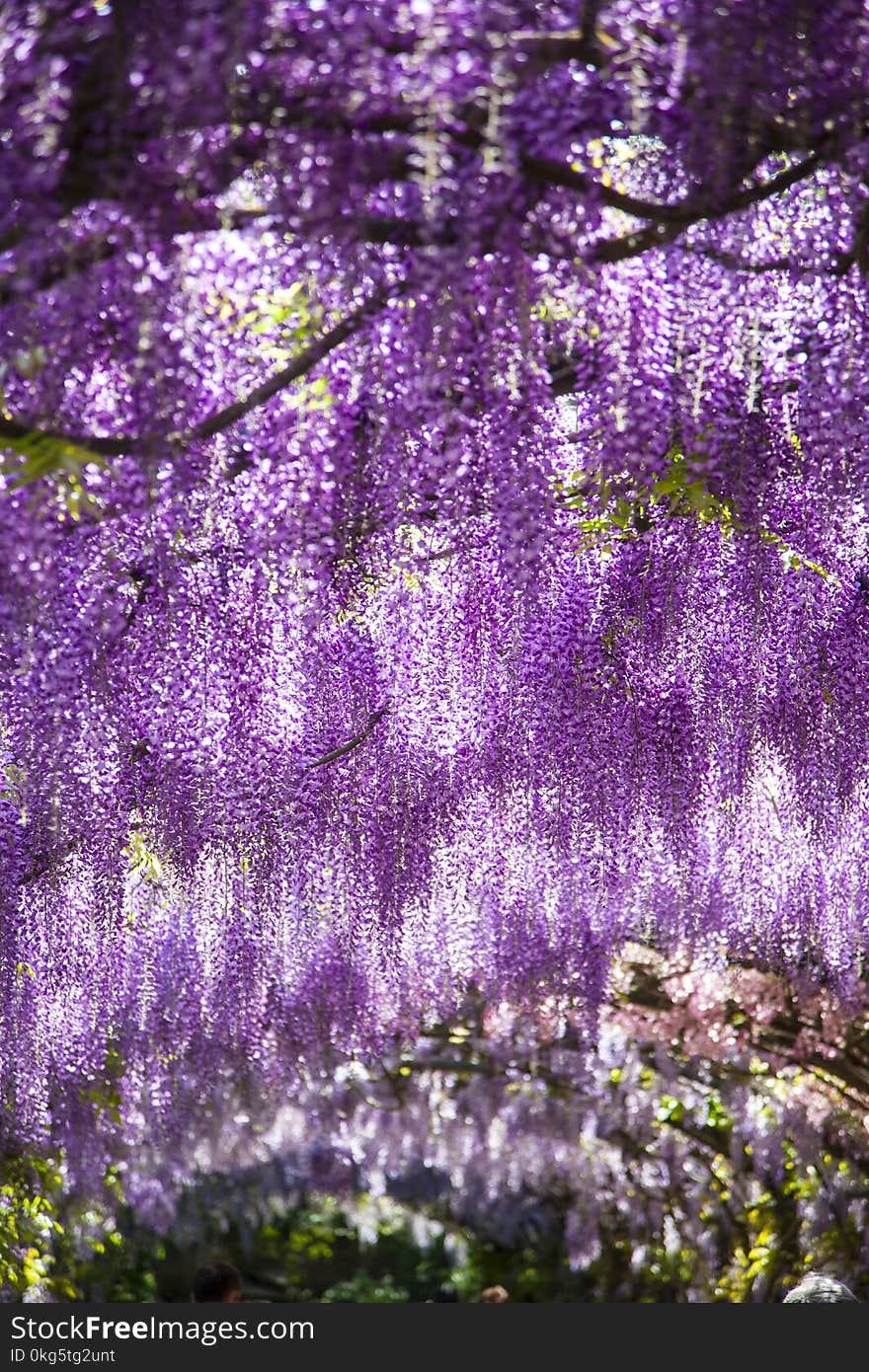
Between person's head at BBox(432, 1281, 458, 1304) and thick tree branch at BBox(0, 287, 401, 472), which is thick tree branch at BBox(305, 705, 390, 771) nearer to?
thick tree branch at BBox(0, 287, 401, 472)

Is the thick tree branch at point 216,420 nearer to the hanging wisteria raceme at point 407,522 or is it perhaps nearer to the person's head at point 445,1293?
the hanging wisteria raceme at point 407,522

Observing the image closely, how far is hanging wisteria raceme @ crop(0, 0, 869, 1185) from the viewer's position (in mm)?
1861

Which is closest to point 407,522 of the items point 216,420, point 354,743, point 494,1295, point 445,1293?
point 216,420

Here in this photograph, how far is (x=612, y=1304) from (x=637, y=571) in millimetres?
3817

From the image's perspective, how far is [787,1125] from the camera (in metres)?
7.06

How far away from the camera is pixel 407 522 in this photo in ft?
10.9

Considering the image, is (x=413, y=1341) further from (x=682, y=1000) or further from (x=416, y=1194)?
(x=682, y=1000)

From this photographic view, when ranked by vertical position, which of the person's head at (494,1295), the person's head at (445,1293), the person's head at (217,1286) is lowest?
the person's head at (494,1295)

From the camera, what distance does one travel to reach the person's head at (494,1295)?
5.91 m

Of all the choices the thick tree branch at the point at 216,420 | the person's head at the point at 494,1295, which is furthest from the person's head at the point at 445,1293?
the thick tree branch at the point at 216,420

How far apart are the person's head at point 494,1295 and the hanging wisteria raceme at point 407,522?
1.28 meters

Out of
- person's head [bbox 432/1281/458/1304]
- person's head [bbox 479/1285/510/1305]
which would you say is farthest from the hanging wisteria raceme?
person's head [bbox 479/1285/510/1305]

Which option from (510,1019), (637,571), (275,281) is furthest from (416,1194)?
(275,281)

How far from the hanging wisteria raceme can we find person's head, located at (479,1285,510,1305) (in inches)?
50.3
